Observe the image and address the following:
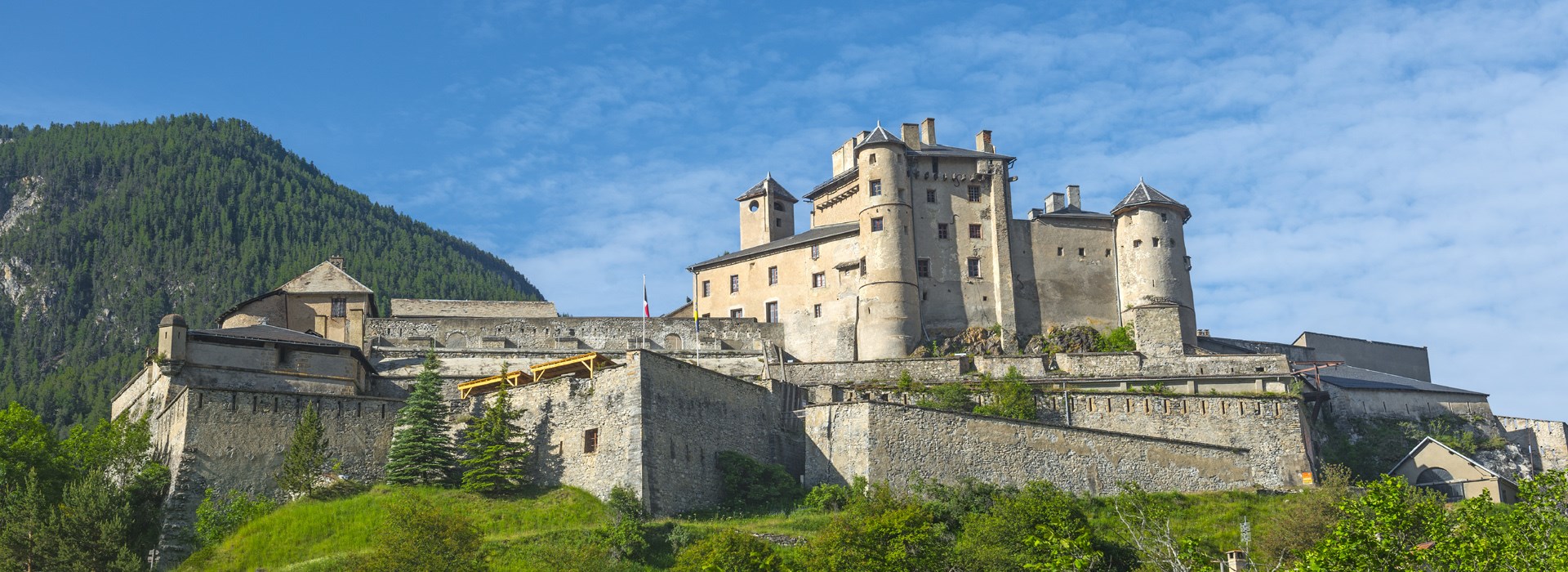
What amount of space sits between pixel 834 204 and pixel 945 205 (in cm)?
608

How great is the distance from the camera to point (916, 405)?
52.9 metres

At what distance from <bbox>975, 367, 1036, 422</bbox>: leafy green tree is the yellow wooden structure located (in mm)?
13917

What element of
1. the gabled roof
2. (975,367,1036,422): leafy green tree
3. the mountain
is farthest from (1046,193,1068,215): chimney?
the mountain

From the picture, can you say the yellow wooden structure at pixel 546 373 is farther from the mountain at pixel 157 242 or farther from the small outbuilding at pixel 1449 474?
the mountain at pixel 157 242

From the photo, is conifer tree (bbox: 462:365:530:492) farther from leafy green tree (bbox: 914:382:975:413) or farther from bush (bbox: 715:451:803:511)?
leafy green tree (bbox: 914:382:975:413)

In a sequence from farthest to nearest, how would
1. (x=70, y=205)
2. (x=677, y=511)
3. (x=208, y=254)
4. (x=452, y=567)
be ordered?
(x=70, y=205)
(x=208, y=254)
(x=677, y=511)
(x=452, y=567)

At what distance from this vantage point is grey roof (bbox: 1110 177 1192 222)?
69812mm

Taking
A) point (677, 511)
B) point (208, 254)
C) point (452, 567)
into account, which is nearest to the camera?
point (452, 567)

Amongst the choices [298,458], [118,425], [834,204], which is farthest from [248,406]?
[834,204]

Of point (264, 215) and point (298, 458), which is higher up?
point (264, 215)

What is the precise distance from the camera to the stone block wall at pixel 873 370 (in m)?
62.2

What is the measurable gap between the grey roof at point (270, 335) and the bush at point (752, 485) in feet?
48.6

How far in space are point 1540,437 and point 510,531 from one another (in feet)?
153

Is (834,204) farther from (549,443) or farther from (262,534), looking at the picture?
(262,534)
